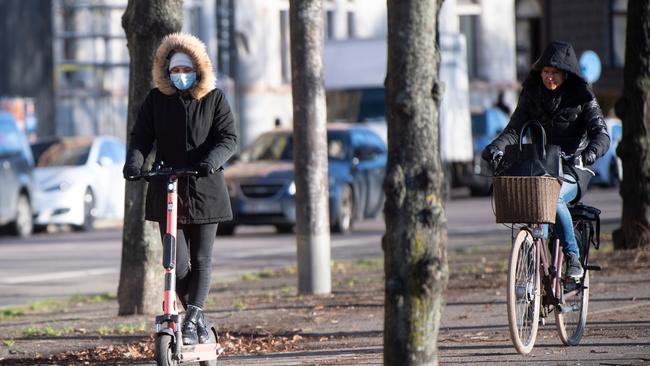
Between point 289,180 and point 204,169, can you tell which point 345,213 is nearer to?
point 289,180

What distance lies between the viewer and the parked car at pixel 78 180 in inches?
1053

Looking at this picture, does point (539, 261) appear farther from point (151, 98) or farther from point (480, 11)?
point (480, 11)

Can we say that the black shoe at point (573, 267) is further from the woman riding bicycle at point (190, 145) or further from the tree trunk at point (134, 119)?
the tree trunk at point (134, 119)

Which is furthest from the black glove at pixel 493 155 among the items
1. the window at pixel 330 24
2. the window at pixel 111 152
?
the window at pixel 330 24

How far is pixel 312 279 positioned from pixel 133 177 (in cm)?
552

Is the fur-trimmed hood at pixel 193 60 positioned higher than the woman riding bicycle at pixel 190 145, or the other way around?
the fur-trimmed hood at pixel 193 60

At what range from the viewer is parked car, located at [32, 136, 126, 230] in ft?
87.7

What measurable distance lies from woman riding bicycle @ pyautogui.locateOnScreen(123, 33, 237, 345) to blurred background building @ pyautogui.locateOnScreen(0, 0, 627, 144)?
24548 millimetres

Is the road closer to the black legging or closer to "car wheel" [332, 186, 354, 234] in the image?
"car wheel" [332, 186, 354, 234]

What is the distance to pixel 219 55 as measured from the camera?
4169cm

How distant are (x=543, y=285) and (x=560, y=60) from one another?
1.31 meters

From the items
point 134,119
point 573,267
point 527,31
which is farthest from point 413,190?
point 527,31

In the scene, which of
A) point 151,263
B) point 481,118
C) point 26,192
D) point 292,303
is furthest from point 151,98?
point 481,118

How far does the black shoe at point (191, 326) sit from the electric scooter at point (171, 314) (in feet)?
0.17
